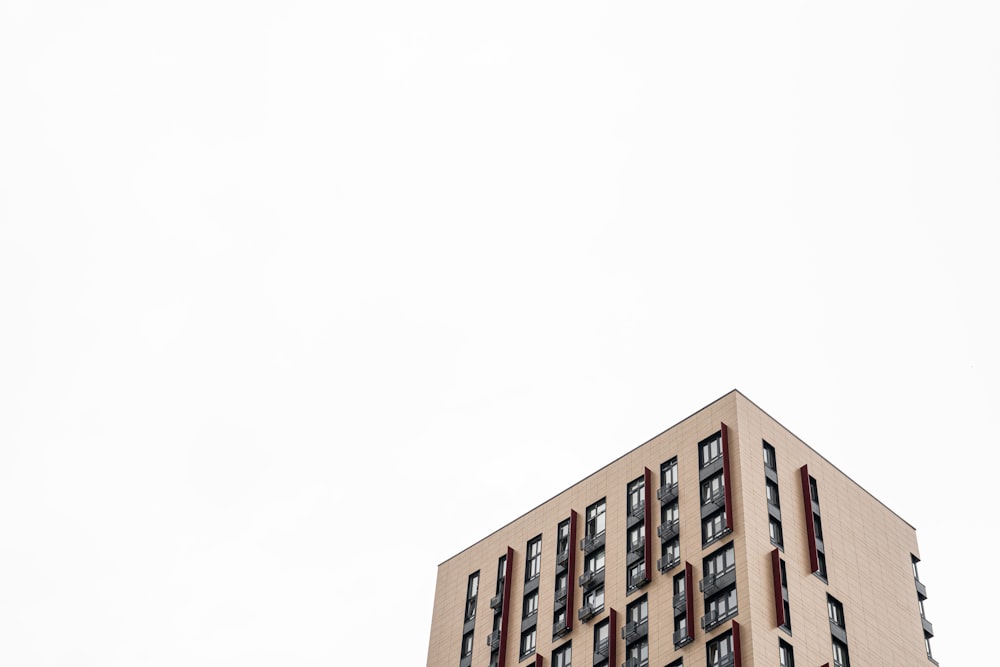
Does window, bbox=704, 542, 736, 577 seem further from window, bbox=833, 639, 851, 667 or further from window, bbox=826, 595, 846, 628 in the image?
window, bbox=833, 639, 851, 667

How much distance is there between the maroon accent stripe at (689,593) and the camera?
94.2 meters

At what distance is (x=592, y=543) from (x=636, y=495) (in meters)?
4.94

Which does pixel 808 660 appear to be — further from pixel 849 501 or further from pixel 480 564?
pixel 480 564

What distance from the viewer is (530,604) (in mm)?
110250

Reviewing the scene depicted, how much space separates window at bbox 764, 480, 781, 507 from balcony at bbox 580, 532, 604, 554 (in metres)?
13.7

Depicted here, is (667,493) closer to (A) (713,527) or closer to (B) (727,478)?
(B) (727,478)

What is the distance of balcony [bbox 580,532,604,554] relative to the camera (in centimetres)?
10769

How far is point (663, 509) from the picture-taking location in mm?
104625

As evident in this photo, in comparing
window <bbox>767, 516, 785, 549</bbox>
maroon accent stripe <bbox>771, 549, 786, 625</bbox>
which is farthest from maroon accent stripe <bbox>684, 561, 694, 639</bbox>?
window <bbox>767, 516, 785, 549</bbox>

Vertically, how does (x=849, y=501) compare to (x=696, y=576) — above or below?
above

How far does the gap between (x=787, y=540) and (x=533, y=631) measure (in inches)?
831

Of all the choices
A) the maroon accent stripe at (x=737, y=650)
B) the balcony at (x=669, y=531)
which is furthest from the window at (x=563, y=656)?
the maroon accent stripe at (x=737, y=650)

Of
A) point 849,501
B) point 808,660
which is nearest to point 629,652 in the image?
point 808,660

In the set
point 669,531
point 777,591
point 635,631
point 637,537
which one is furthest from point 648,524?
point 777,591
